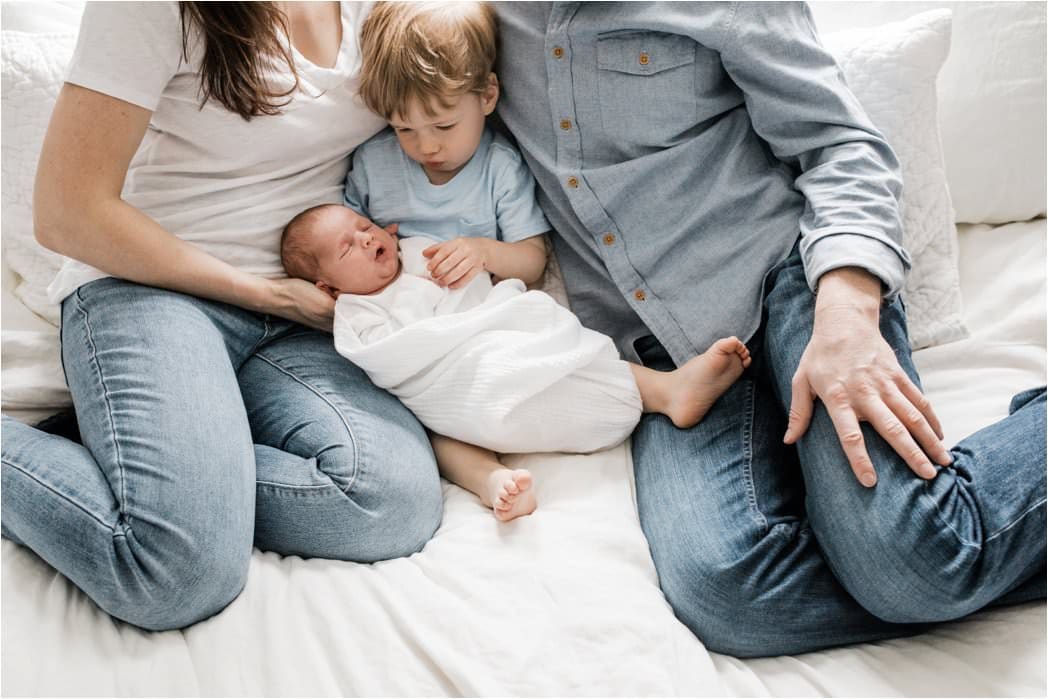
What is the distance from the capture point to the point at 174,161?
4.37ft

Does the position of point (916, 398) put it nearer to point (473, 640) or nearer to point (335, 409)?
point (473, 640)

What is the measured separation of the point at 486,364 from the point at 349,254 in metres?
0.30

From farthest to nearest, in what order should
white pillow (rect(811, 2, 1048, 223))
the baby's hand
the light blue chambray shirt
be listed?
1. white pillow (rect(811, 2, 1048, 223))
2. the baby's hand
3. the light blue chambray shirt

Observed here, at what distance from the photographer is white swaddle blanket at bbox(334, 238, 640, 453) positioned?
1270 mm

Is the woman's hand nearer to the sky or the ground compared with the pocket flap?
nearer to the ground

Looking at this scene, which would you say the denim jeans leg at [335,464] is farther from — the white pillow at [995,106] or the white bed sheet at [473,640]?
the white pillow at [995,106]

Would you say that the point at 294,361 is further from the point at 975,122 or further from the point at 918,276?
the point at 975,122

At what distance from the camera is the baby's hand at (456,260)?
53.8 inches

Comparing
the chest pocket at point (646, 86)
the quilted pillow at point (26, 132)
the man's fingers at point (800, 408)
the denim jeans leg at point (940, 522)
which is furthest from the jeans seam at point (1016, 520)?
the quilted pillow at point (26, 132)

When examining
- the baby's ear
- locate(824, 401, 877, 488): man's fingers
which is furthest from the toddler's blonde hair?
locate(824, 401, 877, 488): man's fingers

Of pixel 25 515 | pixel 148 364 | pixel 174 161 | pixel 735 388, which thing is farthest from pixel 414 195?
pixel 25 515

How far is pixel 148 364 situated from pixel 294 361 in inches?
8.9

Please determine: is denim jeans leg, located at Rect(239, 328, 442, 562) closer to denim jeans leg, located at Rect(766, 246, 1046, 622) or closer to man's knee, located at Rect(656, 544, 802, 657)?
man's knee, located at Rect(656, 544, 802, 657)

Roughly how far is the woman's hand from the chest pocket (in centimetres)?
52
